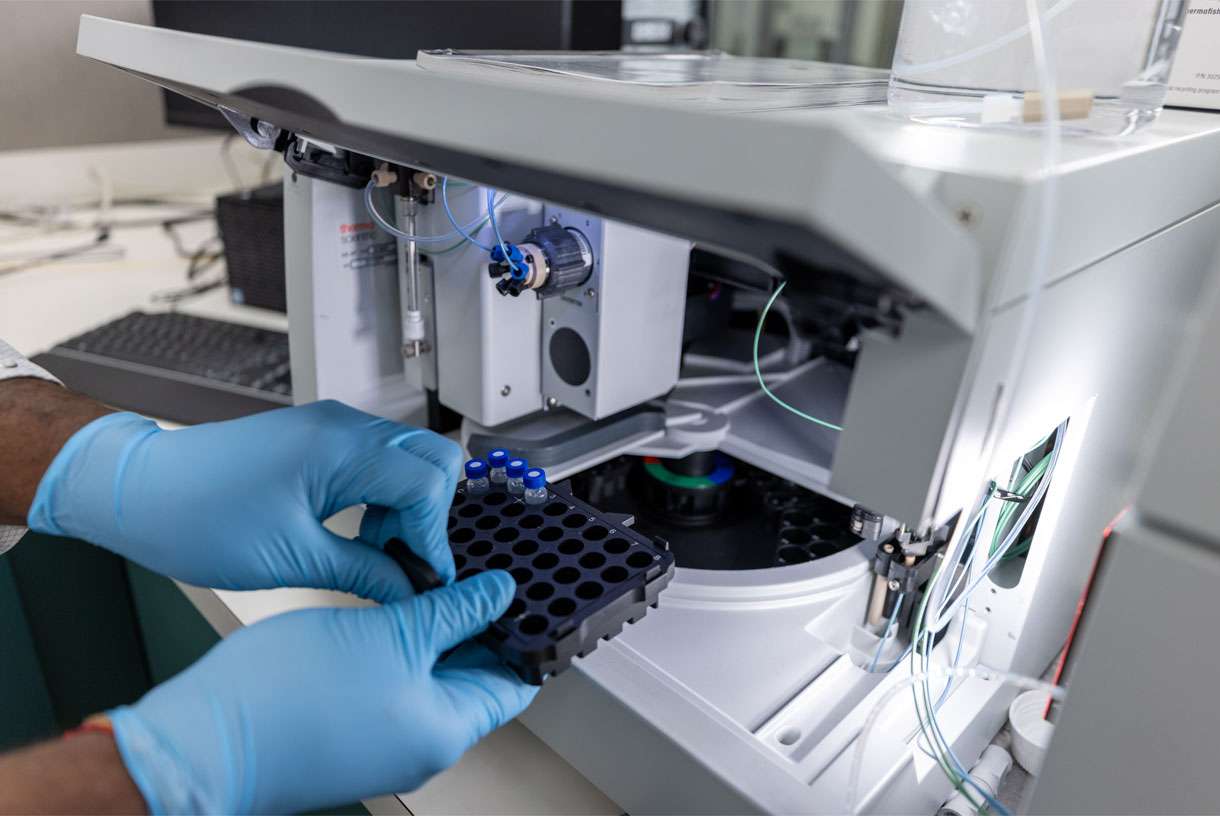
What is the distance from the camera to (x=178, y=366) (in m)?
1.15

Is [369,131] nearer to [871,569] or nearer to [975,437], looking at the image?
[975,437]

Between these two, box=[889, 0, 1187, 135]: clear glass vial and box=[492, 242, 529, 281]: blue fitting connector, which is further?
box=[492, 242, 529, 281]: blue fitting connector

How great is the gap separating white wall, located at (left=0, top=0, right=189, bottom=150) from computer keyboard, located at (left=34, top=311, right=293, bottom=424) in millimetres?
592

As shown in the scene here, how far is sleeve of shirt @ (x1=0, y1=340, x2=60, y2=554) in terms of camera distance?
0.78 meters

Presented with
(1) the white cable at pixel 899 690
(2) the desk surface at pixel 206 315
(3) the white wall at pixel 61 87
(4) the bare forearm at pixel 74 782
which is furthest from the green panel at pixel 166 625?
(3) the white wall at pixel 61 87

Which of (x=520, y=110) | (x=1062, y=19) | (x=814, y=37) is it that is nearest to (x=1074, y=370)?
(x=1062, y=19)

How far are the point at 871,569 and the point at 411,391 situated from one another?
55 cm

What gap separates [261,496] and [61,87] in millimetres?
1433

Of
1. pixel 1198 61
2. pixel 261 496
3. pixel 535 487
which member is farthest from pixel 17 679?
pixel 1198 61

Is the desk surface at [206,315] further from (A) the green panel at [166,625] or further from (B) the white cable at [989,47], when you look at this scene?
(B) the white cable at [989,47]

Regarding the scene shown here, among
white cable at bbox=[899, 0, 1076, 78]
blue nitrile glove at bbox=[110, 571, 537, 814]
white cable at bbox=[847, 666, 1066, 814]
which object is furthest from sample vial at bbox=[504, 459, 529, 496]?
white cable at bbox=[899, 0, 1076, 78]

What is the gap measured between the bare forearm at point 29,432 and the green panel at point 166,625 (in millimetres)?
249

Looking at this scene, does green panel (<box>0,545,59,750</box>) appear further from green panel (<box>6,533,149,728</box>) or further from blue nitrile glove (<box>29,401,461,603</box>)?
blue nitrile glove (<box>29,401,461,603</box>)

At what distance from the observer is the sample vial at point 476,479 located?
0.69m
